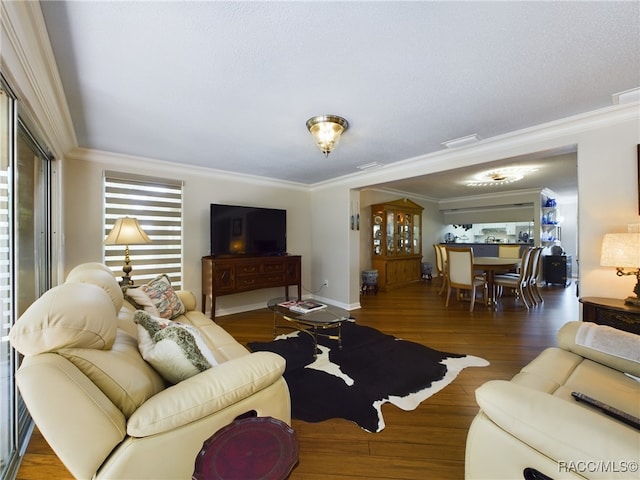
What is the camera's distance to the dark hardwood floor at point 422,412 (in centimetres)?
141

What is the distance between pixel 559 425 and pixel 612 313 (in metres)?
1.84

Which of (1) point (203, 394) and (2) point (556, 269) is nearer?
(1) point (203, 394)

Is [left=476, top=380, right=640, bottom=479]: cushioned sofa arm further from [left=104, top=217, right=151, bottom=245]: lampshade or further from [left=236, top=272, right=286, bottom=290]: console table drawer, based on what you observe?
[left=236, top=272, right=286, bottom=290]: console table drawer

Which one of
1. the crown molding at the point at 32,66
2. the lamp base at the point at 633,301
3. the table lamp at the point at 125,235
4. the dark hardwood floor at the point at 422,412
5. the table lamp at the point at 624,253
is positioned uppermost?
the crown molding at the point at 32,66

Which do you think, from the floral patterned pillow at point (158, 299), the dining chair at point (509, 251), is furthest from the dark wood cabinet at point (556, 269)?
the floral patterned pillow at point (158, 299)

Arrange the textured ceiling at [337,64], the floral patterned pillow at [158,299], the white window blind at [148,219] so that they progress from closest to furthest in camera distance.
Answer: the textured ceiling at [337,64], the floral patterned pillow at [158,299], the white window blind at [148,219]

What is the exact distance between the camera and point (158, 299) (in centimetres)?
236

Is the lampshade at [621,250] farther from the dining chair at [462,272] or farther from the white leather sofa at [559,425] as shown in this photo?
the dining chair at [462,272]

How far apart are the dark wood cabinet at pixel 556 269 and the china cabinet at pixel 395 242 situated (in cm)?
308

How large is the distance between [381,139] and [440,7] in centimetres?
162

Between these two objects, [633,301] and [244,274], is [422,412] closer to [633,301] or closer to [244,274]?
[633,301]

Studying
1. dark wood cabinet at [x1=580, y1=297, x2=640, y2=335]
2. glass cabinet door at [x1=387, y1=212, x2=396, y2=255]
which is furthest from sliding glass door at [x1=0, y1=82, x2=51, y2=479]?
glass cabinet door at [x1=387, y1=212, x2=396, y2=255]

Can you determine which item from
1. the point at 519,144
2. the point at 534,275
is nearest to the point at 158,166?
the point at 519,144

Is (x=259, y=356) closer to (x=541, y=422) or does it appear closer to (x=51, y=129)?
(x=541, y=422)
